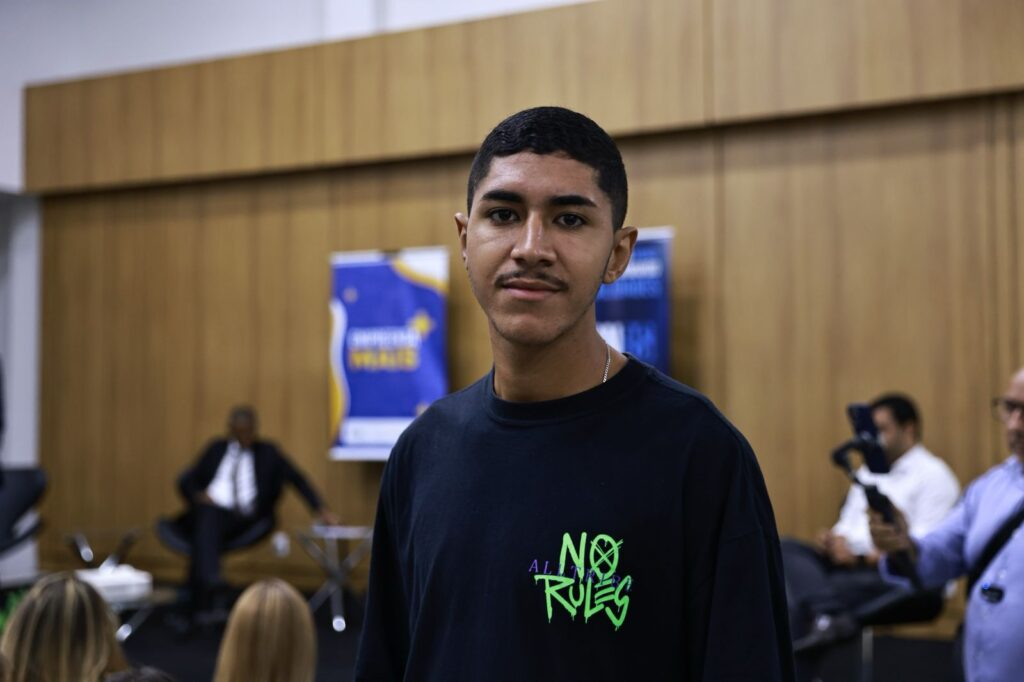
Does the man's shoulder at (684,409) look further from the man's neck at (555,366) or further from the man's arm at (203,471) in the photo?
the man's arm at (203,471)

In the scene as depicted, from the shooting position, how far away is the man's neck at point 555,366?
1.49 m

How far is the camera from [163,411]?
9.83 metres

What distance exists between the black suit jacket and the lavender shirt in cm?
483

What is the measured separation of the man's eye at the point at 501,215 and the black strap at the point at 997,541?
241 cm

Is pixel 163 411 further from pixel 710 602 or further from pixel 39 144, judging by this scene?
pixel 710 602

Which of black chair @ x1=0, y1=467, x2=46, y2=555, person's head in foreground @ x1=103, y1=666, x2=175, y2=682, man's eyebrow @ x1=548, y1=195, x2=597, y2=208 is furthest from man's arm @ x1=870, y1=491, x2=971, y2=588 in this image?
black chair @ x1=0, y1=467, x2=46, y2=555

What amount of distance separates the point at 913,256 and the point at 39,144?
23.7 ft

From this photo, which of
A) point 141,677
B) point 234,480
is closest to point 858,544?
point 234,480

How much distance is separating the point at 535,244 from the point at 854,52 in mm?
6252

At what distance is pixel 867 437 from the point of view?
357 centimetres

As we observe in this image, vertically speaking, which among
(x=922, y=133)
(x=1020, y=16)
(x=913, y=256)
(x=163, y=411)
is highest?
(x=1020, y=16)

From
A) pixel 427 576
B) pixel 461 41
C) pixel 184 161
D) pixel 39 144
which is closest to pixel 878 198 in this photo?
pixel 461 41

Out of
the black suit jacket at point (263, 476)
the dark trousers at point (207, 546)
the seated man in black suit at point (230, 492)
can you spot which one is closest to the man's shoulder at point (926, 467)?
the seated man in black suit at point (230, 492)

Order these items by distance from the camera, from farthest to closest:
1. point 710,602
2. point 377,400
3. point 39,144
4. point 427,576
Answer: point 39,144
point 377,400
point 427,576
point 710,602
